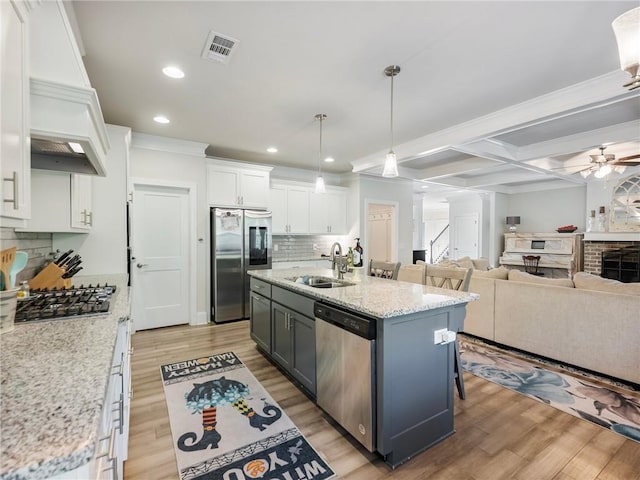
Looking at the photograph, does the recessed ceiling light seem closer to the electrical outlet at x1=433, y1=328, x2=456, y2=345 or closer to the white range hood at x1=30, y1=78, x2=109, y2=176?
the white range hood at x1=30, y1=78, x2=109, y2=176

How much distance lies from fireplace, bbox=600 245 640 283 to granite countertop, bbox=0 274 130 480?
865 centimetres

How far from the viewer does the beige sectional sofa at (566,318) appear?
2.66 meters

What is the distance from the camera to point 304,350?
244 cm

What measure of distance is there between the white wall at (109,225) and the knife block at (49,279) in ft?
2.59

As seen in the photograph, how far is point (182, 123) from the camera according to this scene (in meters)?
3.76

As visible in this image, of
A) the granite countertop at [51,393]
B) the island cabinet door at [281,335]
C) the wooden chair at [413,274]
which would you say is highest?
the granite countertop at [51,393]

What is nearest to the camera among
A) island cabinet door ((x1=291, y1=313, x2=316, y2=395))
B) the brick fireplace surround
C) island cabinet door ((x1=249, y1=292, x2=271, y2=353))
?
island cabinet door ((x1=291, y1=313, x2=316, y2=395))

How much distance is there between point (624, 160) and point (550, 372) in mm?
3542

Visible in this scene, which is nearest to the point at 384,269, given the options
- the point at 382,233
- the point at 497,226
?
the point at 382,233

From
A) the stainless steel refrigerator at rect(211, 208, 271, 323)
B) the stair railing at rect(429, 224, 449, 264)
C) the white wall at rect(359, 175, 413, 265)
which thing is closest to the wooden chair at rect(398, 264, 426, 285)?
the white wall at rect(359, 175, 413, 265)

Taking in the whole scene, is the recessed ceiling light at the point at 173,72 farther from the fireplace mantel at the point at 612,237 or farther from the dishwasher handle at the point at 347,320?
the fireplace mantel at the point at 612,237

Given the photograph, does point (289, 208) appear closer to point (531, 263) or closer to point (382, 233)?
point (382, 233)

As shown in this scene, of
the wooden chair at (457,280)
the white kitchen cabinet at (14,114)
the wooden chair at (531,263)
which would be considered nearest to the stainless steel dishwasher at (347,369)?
the wooden chair at (457,280)

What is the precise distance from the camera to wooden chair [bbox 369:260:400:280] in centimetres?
307
